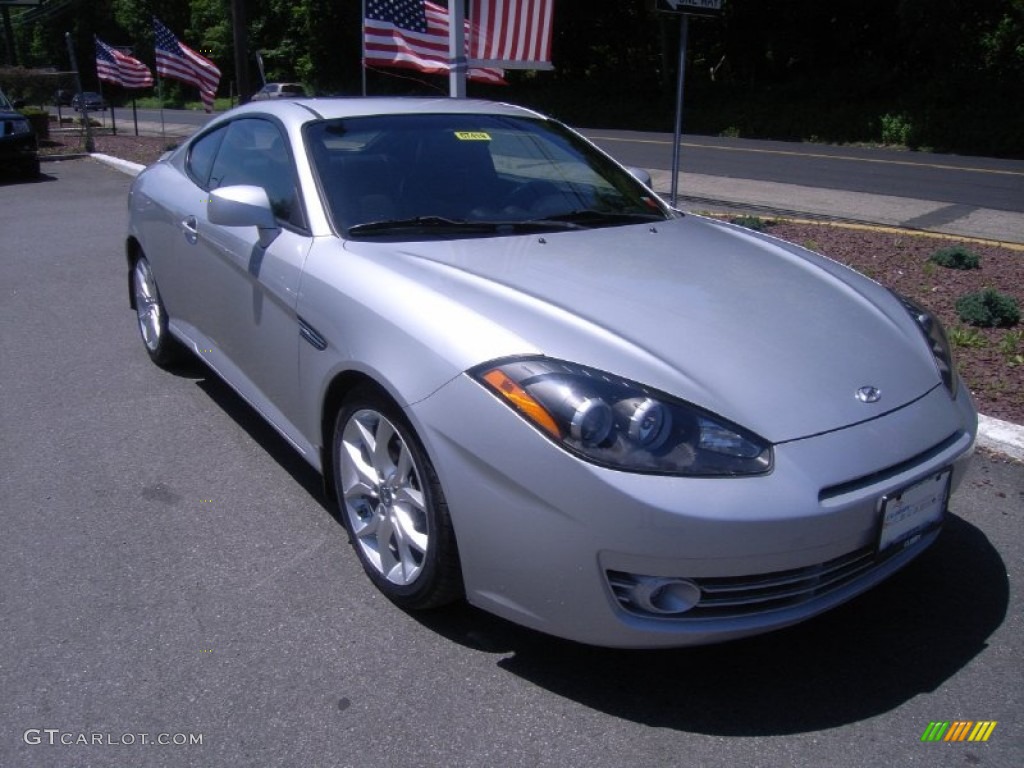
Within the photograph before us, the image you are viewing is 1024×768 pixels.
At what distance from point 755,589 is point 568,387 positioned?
0.71 m

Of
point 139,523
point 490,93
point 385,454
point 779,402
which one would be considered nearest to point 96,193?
point 139,523

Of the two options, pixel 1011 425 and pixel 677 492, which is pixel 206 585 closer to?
pixel 677 492

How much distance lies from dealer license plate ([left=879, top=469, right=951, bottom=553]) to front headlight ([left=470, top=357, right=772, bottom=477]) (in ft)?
1.40

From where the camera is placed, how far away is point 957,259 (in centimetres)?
666

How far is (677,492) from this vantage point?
2.34 metres

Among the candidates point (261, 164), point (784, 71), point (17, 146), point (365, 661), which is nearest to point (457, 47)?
point (261, 164)

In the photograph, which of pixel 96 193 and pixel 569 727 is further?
pixel 96 193

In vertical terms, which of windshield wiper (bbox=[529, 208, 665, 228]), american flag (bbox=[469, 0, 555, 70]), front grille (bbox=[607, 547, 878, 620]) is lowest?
front grille (bbox=[607, 547, 878, 620])

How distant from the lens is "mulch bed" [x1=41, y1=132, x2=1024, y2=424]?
479 centimetres

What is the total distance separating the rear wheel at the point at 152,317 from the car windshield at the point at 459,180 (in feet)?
6.12

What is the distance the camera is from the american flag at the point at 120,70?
746 inches

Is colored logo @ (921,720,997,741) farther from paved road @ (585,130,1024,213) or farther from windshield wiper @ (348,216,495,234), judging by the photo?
paved road @ (585,130,1024,213)

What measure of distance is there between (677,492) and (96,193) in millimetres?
13011

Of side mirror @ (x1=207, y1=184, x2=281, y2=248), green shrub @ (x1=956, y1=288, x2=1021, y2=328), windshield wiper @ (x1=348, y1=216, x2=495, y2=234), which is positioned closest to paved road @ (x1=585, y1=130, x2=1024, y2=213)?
green shrub @ (x1=956, y1=288, x2=1021, y2=328)
